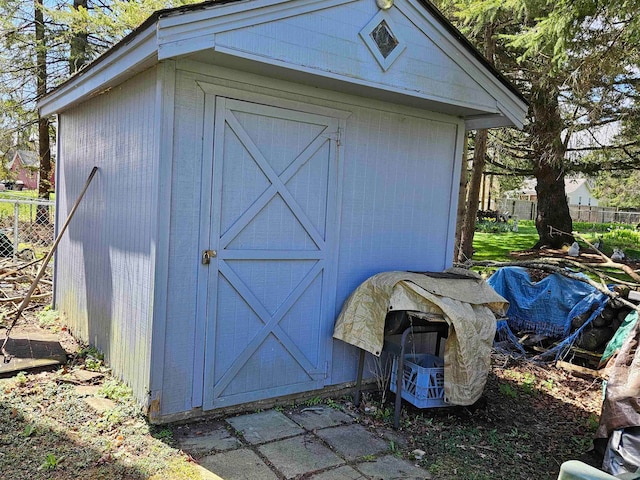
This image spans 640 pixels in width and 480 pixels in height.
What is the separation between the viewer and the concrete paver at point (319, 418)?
354 centimetres

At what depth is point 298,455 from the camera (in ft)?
9.95

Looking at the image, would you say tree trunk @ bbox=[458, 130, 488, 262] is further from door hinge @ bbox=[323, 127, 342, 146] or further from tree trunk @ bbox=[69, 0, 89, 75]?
tree trunk @ bbox=[69, 0, 89, 75]

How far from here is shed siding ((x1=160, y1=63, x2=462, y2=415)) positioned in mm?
3219

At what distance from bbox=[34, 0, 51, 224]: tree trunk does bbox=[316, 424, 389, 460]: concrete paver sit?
7549 mm

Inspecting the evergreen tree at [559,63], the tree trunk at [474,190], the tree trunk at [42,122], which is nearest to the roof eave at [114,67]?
the evergreen tree at [559,63]

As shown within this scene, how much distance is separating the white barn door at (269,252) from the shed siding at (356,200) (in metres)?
0.13

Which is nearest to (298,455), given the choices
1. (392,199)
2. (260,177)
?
(260,177)

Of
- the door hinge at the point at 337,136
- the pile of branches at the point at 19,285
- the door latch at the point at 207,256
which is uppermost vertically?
the door hinge at the point at 337,136

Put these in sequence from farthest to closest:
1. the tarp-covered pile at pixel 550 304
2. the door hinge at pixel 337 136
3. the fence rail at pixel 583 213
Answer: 1. the fence rail at pixel 583 213
2. the tarp-covered pile at pixel 550 304
3. the door hinge at pixel 337 136

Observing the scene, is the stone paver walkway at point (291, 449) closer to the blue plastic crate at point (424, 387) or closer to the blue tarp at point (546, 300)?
the blue plastic crate at point (424, 387)

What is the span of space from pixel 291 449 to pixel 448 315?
1.41 metres

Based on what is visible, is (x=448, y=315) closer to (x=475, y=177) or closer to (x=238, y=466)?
(x=238, y=466)

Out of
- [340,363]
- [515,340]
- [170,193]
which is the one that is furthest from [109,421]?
[515,340]

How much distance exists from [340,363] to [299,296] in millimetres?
751
